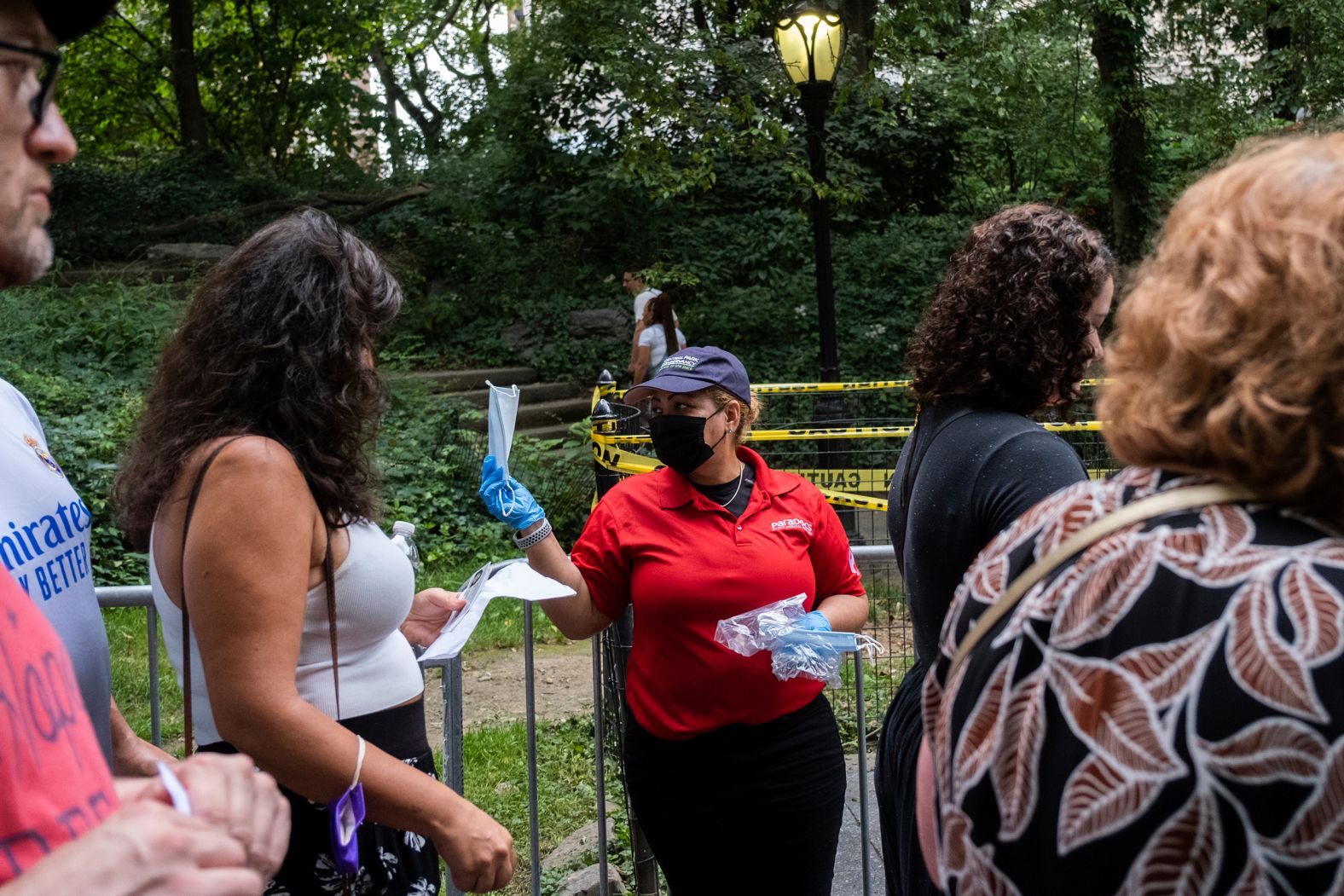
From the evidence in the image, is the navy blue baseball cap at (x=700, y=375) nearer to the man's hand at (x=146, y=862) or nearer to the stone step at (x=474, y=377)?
the man's hand at (x=146, y=862)

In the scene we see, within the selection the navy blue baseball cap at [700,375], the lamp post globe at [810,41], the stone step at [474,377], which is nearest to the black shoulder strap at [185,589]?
the navy blue baseball cap at [700,375]

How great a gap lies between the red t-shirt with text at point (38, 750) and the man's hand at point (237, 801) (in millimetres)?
59

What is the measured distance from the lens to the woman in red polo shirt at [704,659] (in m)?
2.89

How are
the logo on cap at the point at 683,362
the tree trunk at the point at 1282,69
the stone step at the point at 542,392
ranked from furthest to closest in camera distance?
the stone step at the point at 542,392, the tree trunk at the point at 1282,69, the logo on cap at the point at 683,362

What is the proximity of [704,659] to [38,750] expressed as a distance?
6.41 feet

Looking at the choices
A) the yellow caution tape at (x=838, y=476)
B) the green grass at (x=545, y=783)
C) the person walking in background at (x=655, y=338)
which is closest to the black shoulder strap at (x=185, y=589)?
the green grass at (x=545, y=783)

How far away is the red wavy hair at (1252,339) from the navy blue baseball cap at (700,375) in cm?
190

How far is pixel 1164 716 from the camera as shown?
1066 mm

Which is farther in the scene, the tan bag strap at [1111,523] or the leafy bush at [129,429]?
the leafy bush at [129,429]

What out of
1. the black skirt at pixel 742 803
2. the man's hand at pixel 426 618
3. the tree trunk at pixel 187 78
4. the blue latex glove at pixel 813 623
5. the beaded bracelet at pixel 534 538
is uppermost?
the tree trunk at pixel 187 78

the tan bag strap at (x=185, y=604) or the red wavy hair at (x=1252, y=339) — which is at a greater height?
the red wavy hair at (x=1252, y=339)

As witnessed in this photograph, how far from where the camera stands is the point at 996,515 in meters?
2.25

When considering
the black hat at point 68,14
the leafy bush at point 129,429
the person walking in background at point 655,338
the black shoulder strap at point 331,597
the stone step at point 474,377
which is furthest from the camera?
the stone step at point 474,377

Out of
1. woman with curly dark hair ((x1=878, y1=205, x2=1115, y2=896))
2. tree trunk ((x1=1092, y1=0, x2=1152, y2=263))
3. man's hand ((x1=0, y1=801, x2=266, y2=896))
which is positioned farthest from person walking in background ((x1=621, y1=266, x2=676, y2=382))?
man's hand ((x1=0, y1=801, x2=266, y2=896))
